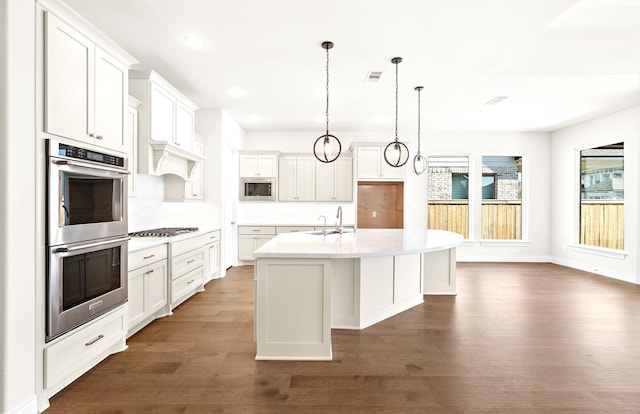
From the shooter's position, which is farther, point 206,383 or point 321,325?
point 321,325

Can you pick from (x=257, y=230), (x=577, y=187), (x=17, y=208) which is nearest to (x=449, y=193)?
(x=577, y=187)

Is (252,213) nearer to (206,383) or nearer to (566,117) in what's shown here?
(206,383)

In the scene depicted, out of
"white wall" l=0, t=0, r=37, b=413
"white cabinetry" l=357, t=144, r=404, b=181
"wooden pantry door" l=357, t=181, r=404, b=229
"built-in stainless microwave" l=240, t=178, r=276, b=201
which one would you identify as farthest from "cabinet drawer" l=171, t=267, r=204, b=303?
"white cabinetry" l=357, t=144, r=404, b=181

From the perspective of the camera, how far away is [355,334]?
3109 mm

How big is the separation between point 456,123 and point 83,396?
257 inches

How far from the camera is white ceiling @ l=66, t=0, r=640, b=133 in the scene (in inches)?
106

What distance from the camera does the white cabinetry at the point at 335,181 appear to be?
6.70 meters

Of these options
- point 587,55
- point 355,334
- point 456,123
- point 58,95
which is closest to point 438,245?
point 355,334

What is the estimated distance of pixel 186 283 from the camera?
A: 4035 millimetres

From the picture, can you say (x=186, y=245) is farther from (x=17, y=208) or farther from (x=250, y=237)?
(x=250, y=237)

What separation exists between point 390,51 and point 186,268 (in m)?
3.34

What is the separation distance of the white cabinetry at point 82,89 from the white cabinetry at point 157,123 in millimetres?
803

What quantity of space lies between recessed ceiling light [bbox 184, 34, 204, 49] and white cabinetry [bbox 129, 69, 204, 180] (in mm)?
595

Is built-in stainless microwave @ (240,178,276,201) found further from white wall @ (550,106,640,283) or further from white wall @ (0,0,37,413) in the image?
white wall @ (550,106,640,283)
